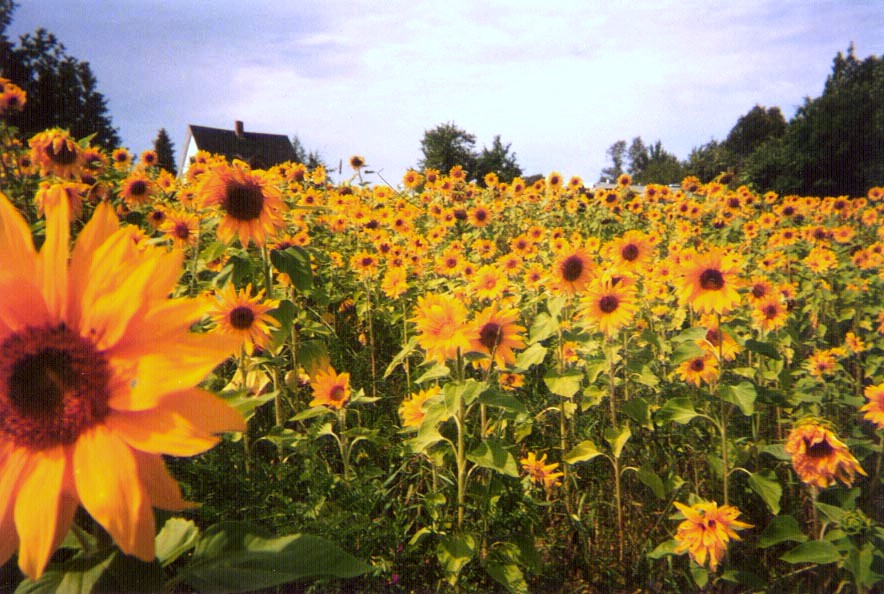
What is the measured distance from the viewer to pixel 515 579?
1.45 metres

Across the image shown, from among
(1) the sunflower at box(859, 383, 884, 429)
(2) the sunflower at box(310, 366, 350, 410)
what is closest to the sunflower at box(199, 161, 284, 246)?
(2) the sunflower at box(310, 366, 350, 410)

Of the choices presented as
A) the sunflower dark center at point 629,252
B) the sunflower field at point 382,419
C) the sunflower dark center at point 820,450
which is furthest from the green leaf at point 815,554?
the sunflower dark center at point 629,252

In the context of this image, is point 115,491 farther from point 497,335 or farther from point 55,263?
point 497,335

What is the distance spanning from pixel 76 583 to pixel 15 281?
28 cm

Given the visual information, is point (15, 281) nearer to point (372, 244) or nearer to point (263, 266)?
point (263, 266)

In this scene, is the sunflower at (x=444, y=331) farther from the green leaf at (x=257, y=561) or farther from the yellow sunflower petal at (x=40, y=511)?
the yellow sunflower petal at (x=40, y=511)

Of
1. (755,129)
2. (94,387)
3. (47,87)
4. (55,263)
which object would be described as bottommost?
(94,387)

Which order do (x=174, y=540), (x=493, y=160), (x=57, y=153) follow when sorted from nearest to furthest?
(x=174, y=540) → (x=57, y=153) → (x=493, y=160)

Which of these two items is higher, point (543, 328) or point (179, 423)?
point (179, 423)

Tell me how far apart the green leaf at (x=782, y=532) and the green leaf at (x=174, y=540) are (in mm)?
1678

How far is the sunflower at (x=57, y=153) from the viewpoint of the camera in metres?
2.49

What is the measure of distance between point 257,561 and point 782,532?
1.69m

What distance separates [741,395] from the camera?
1726 mm

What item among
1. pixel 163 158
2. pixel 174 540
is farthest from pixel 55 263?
pixel 163 158
